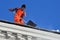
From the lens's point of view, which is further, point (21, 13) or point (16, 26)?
point (21, 13)

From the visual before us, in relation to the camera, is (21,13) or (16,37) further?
(21,13)

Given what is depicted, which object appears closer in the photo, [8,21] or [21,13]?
[8,21]

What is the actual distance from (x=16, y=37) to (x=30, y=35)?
0.32 metres

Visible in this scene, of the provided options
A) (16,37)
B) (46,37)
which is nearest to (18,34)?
(16,37)

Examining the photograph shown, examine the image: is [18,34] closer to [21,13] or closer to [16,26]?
[16,26]

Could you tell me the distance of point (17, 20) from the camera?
9.63m

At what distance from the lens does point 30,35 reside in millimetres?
9297

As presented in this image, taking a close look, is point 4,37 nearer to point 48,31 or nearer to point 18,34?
point 18,34

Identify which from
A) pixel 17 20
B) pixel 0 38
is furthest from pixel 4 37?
pixel 17 20

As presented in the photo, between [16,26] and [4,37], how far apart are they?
12.9 inches

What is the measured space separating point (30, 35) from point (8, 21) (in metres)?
0.54

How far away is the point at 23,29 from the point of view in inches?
365

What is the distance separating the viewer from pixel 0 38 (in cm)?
910

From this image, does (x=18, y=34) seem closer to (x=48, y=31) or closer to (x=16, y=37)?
(x=16, y=37)
